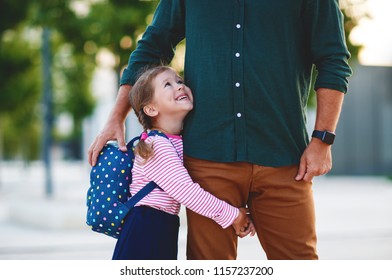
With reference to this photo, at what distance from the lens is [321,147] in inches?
82.0

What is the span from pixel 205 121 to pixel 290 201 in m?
0.44

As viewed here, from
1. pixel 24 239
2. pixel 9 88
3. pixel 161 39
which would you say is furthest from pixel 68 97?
pixel 161 39

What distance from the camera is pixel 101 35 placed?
7.49 meters

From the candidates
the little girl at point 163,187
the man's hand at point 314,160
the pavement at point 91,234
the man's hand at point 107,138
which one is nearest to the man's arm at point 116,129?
the man's hand at point 107,138

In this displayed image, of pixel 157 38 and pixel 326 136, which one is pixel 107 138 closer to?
pixel 157 38

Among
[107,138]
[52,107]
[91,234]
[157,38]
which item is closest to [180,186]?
[107,138]

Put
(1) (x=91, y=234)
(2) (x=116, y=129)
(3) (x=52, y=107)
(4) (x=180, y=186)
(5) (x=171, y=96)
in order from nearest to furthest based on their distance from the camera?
(4) (x=180, y=186)
(5) (x=171, y=96)
(2) (x=116, y=129)
(1) (x=91, y=234)
(3) (x=52, y=107)

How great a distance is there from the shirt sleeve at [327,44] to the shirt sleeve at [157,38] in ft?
1.79

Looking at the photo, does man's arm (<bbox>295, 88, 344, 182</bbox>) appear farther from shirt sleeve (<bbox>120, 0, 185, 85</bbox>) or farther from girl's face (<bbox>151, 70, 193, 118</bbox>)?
shirt sleeve (<bbox>120, 0, 185, 85</bbox>)

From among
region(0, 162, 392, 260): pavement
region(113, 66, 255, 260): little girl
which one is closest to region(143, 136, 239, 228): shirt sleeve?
region(113, 66, 255, 260): little girl

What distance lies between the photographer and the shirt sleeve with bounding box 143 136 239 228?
205 centimetres

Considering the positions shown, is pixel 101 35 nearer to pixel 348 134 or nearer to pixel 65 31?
pixel 65 31

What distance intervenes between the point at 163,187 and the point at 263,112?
0.47 meters

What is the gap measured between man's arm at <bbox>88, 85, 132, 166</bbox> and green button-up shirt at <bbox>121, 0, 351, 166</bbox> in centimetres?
32
